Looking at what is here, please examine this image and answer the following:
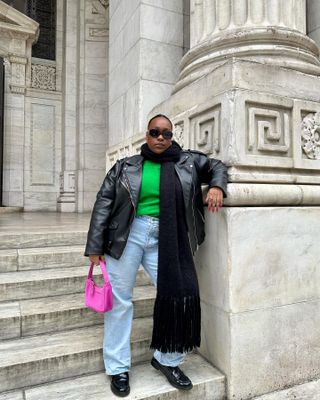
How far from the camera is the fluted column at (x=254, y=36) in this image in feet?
12.0

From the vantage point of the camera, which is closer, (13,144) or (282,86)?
(282,86)

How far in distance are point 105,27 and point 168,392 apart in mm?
10934

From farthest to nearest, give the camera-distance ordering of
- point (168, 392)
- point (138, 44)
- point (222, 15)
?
1. point (138, 44)
2. point (222, 15)
3. point (168, 392)

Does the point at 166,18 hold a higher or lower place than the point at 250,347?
higher

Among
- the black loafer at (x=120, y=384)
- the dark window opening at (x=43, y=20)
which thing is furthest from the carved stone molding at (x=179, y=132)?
the dark window opening at (x=43, y=20)

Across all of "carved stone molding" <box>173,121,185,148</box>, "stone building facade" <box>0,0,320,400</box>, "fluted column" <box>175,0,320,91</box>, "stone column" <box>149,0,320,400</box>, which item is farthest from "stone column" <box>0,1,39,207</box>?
"stone column" <box>149,0,320,400</box>

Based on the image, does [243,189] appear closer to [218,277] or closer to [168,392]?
[218,277]

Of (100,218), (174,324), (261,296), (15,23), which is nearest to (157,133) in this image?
(100,218)

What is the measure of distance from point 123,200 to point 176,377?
1.35 meters

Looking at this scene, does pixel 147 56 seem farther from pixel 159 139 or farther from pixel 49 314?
pixel 49 314

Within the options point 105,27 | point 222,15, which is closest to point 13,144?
point 105,27

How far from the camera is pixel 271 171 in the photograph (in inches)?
119

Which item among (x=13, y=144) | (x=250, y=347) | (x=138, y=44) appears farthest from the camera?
(x=13, y=144)

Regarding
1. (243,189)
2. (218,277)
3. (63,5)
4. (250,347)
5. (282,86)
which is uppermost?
(63,5)
